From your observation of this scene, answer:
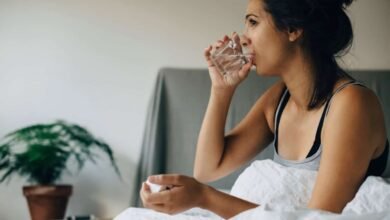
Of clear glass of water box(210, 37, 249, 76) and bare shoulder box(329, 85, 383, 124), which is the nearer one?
bare shoulder box(329, 85, 383, 124)

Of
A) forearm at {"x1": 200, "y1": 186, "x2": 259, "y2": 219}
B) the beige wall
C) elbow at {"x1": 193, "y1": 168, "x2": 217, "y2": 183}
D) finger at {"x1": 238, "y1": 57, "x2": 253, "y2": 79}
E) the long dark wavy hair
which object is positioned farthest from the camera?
the beige wall

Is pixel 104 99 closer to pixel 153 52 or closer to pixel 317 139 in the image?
pixel 153 52

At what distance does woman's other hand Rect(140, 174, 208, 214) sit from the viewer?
3.26 ft

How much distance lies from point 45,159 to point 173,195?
57.7 inches

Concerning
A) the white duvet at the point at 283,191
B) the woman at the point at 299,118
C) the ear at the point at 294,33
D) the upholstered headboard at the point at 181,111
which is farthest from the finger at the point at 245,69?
the upholstered headboard at the point at 181,111

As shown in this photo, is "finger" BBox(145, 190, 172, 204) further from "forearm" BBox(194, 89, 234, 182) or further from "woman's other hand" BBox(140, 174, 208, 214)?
"forearm" BBox(194, 89, 234, 182)

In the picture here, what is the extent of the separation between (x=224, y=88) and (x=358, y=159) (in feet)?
1.47

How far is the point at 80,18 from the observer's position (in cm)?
265

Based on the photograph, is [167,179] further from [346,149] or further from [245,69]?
[245,69]

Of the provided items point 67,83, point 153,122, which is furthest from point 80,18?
point 153,122

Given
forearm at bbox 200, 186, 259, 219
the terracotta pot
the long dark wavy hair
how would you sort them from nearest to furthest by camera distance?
forearm at bbox 200, 186, 259, 219
the long dark wavy hair
the terracotta pot

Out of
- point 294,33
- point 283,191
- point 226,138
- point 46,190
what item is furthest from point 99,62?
point 283,191

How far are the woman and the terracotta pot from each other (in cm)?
101

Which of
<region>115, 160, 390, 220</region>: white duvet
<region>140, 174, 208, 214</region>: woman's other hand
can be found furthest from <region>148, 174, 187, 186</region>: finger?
<region>115, 160, 390, 220</region>: white duvet
